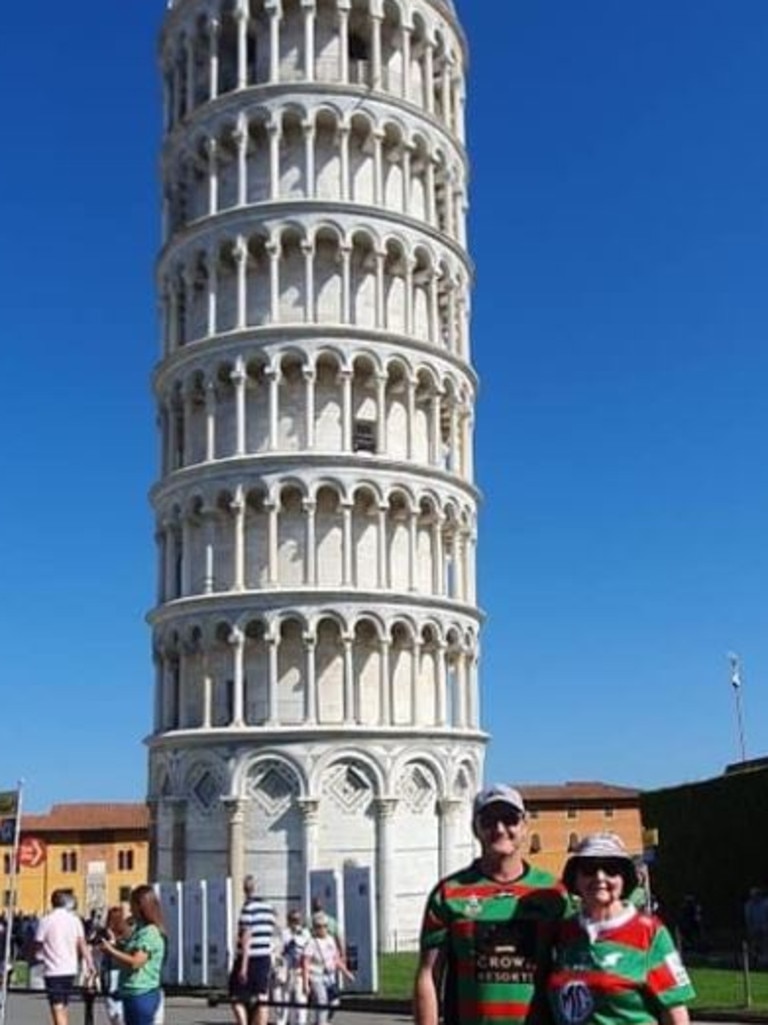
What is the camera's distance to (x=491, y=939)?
5699 millimetres

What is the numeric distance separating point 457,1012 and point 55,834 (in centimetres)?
7708

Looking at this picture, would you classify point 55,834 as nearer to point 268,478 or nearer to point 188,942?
point 268,478

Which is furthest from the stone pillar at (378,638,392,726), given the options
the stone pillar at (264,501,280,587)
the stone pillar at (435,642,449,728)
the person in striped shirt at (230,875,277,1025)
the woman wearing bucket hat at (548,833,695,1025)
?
the woman wearing bucket hat at (548,833,695,1025)

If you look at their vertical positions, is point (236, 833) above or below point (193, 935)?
above

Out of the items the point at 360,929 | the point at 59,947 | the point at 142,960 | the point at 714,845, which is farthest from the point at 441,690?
the point at 142,960

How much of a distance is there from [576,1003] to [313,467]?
35.5 metres

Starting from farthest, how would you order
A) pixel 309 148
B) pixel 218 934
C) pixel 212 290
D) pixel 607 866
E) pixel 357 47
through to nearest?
pixel 357 47 → pixel 309 148 → pixel 212 290 → pixel 218 934 → pixel 607 866

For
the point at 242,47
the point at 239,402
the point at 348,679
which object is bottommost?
the point at 348,679

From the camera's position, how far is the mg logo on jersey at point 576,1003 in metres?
5.36

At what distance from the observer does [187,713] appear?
4159 cm

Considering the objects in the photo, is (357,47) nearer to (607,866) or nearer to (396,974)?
(396,974)

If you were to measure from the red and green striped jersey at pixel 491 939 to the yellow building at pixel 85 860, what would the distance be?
75.4m

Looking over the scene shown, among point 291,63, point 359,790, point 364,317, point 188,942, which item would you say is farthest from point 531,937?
point 291,63

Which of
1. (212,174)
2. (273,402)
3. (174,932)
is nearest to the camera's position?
(174,932)
